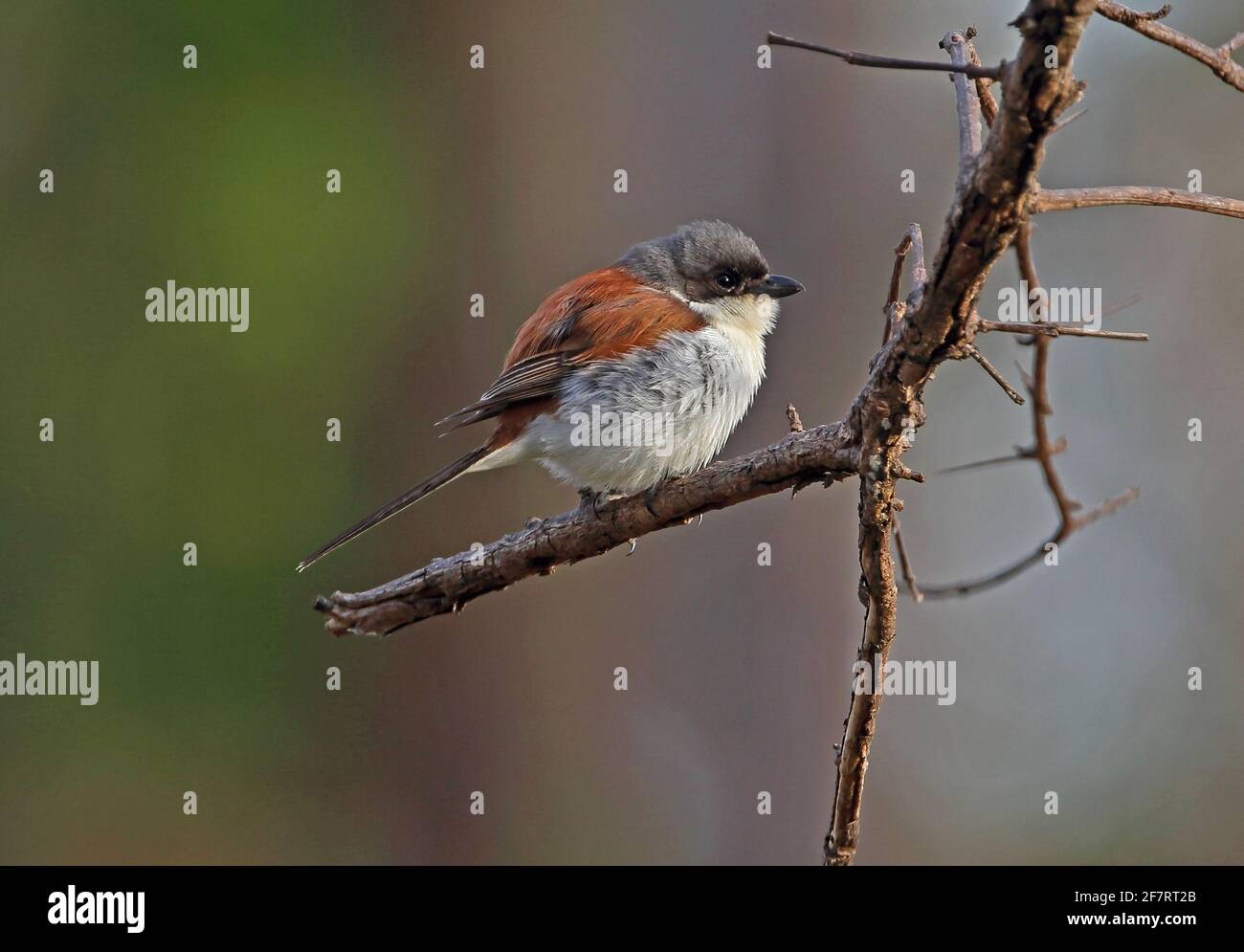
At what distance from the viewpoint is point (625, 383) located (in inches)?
189

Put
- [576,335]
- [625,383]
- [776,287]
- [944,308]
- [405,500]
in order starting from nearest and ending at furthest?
1. [944,308]
2. [405,500]
3. [625,383]
4. [576,335]
5. [776,287]

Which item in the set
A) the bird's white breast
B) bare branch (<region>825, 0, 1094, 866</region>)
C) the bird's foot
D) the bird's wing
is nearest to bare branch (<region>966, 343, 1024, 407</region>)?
bare branch (<region>825, 0, 1094, 866</region>)

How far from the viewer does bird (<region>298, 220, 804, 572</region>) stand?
4660 mm

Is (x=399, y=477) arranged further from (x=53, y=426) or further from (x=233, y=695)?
(x=53, y=426)

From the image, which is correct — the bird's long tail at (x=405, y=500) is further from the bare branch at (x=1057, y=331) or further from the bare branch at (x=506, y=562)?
the bare branch at (x=1057, y=331)

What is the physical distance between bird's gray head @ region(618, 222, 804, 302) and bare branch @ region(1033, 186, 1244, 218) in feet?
9.46

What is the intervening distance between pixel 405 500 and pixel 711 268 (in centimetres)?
176

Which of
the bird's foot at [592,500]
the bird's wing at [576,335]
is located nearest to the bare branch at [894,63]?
the bird's foot at [592,500]

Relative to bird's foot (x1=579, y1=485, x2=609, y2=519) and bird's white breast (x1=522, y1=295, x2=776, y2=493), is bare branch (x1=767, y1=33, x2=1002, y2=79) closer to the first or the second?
bird's foot (x1=579, y1=485, x2=609, y2=519)

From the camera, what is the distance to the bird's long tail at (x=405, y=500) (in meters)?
4.56

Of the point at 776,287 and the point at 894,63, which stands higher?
the point at 776,287

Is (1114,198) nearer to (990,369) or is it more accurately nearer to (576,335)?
(990,369)

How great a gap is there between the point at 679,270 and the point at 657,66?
3.91m

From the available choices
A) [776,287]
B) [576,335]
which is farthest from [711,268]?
[576,335]
